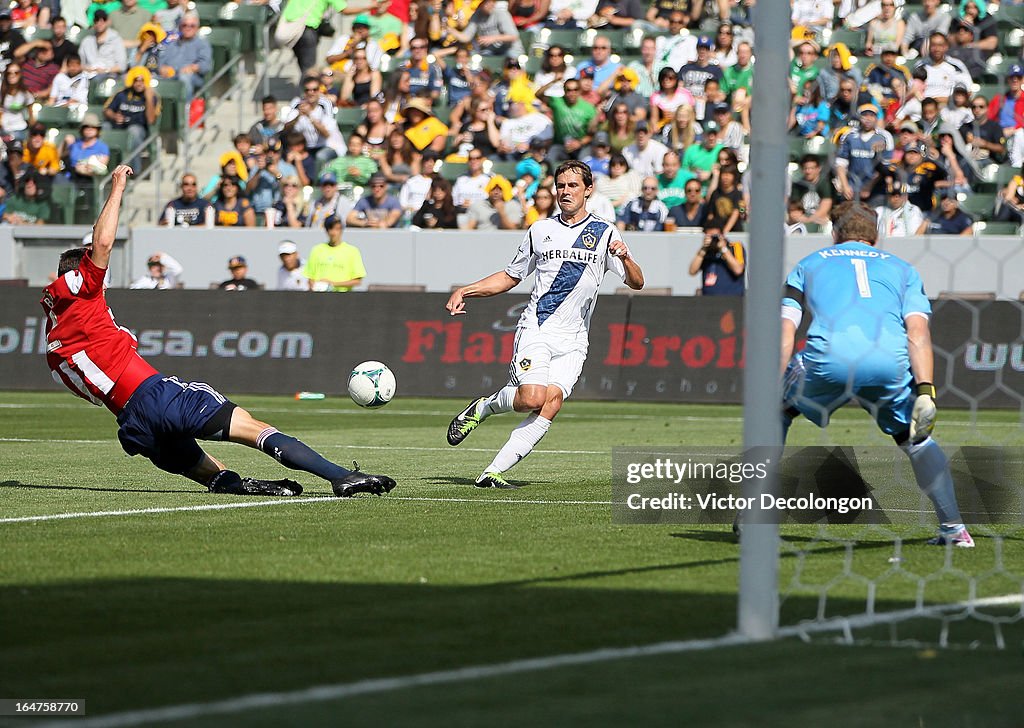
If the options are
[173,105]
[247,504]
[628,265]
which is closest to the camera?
[247,504]

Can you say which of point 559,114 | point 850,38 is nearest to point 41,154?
point 559,114

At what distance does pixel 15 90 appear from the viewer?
2941 centimetres

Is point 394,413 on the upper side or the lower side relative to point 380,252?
lower

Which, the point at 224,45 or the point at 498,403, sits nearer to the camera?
the point at 498,403

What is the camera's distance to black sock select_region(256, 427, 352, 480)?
10250 millimetres

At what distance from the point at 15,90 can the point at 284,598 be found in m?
24.6

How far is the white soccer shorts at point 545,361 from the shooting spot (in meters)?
11.8

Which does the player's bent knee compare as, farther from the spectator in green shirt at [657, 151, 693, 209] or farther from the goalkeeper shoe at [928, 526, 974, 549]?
the spectator in green shirt at [657, 151, 693, 209]

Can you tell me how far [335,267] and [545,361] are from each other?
11.8m

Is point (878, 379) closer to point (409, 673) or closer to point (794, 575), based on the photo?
point (794, 575)

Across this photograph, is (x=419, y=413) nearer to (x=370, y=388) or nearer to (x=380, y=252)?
(x=380, y=252)

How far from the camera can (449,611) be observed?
6344 mm

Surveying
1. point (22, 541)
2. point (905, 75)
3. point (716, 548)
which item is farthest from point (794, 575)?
point (905, 75)

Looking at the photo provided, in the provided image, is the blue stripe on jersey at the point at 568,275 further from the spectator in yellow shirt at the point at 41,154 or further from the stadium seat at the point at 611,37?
the spectator in yellow shirt at the point at 41,154
